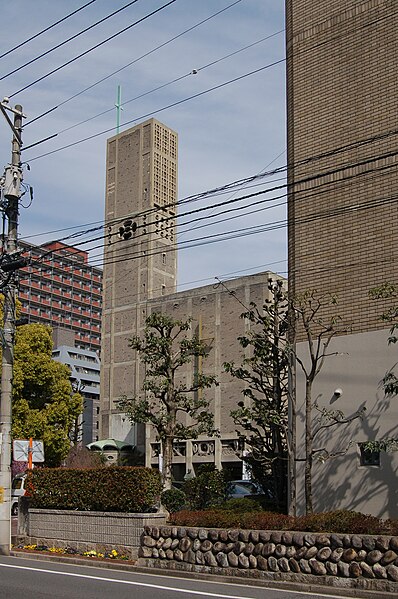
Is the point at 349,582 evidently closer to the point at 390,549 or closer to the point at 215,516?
the point at 390,549

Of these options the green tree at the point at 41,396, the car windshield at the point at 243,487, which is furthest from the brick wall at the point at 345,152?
the green tree at the point at 41,396

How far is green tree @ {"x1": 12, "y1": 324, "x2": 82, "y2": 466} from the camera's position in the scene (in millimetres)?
32531

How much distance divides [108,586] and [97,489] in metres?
5.86

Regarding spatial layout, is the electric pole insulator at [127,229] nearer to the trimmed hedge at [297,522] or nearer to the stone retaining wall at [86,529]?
the stone retaining wall at [86,529]

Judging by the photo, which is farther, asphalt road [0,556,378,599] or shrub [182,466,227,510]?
shrub [182,466,227,510]

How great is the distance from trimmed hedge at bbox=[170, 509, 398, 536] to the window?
2132 millimetres

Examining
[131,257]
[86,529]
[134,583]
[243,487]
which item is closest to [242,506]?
[86,529]

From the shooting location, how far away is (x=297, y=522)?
48.0 feet

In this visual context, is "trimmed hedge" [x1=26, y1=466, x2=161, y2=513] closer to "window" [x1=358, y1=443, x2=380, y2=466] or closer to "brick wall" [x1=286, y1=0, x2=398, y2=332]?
"window" [x1=358, y1=443, x2=380, y2=466]

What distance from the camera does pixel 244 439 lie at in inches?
882

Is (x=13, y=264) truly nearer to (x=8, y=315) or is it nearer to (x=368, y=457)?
(x=8, y=315)

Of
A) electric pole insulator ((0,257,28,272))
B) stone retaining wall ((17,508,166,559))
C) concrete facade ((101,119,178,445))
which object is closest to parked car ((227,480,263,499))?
stone retaining wall ((17,508,166,559))

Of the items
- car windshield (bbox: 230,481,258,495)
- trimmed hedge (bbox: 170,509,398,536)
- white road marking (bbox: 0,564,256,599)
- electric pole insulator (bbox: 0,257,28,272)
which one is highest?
electric pole insulator (bbox: 0,257,28,272)

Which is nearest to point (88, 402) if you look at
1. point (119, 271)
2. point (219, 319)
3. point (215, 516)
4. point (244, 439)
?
point (119, 271)
